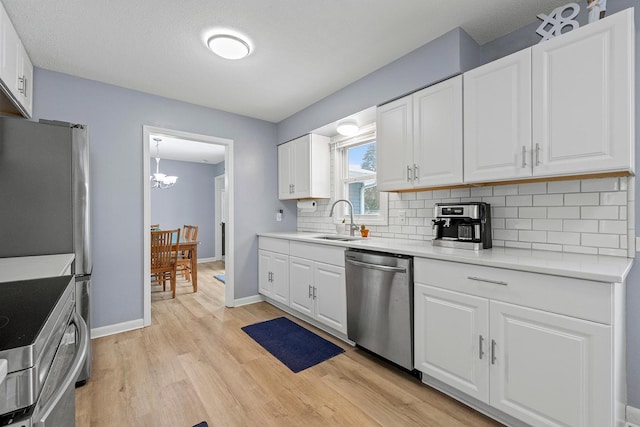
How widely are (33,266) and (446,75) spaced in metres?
2.80

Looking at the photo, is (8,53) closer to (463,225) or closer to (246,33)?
(246,33)

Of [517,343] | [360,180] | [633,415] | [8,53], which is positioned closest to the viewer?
[517,343]

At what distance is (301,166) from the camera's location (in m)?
3.64

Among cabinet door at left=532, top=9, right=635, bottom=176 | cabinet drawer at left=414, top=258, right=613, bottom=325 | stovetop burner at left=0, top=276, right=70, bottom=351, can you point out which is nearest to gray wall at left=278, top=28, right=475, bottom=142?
cabinet door at left=532, top=9, right=635, bottom=176

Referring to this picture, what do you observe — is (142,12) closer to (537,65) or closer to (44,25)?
(44,25)

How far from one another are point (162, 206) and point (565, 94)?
23.0 feet

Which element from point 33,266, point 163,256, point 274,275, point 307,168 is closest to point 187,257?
point 163,256

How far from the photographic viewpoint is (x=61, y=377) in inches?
29.6

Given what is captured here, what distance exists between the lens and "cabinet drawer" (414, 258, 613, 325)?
1.25 meters

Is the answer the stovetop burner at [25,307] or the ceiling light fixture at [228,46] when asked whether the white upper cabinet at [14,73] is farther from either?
the stovetop burner at [25,307]

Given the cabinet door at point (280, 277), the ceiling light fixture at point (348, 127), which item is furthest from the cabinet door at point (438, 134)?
the cabinet door at point (280, 277)

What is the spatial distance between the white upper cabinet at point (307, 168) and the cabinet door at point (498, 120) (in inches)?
73.8

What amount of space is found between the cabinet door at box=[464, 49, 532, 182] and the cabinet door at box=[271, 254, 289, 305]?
2132mm

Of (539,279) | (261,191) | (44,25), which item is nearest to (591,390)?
(539,279)
